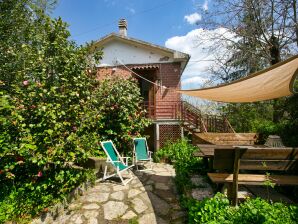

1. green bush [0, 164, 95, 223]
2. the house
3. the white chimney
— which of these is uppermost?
the white chimney

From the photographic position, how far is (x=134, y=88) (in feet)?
29.0

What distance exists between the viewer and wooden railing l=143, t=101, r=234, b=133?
Result: 10682 mm

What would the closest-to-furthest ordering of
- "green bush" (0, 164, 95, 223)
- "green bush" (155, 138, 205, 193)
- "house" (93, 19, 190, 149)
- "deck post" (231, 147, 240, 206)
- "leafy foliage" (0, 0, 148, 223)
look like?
"deck post" (231, 147, 240, 206) → "green bush" (0, 164, 95, 223) → "leafy foliage" (0, 0, 148, 223) → "green bush" (155, 138, 205, 193) → "house" (93, 19, 190, 149)

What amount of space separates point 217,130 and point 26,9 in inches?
442

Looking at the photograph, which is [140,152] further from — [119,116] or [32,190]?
[32,190]

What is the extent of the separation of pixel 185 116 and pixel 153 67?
10.2 feet

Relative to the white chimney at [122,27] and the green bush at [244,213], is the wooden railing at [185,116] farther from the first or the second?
the green bush at [244,213]

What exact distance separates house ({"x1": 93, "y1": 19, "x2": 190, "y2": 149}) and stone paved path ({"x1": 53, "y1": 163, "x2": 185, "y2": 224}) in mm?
5159

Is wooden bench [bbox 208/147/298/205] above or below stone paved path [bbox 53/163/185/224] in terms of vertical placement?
above

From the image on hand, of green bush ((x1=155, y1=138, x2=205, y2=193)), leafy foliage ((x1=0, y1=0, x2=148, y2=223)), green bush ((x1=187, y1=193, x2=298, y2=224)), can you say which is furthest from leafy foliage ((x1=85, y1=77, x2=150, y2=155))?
green bush ((x1=187, y1=193, x2=298, y2=224))

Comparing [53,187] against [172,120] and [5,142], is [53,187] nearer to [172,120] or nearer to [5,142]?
[5,142]

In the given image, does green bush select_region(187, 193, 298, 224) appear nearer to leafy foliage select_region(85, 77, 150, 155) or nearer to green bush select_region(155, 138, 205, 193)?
green bush select_region(155, 138, 205, 193)

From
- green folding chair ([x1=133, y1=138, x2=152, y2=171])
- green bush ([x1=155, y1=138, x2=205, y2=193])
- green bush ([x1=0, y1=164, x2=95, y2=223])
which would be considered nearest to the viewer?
green bush ([x1=0, y1=164, x2=95, y2=223])

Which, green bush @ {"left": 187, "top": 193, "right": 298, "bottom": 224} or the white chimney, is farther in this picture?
the white chimney
